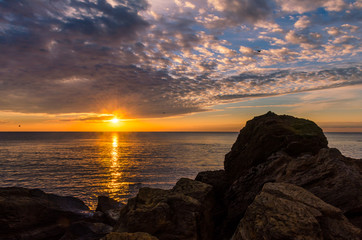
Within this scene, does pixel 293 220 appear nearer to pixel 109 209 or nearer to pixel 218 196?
pixel 218 196

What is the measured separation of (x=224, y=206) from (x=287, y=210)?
6.39 meters

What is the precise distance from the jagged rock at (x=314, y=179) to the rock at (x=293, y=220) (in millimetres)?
1708

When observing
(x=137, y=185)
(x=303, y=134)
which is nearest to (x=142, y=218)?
(x=303, y=134)

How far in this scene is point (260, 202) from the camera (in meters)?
7.47

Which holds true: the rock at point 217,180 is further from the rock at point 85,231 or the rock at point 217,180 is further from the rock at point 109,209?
the rock at point 85,231

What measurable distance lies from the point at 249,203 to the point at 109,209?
1248cm

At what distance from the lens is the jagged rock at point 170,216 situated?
31.3 ft

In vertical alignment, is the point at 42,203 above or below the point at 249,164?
below

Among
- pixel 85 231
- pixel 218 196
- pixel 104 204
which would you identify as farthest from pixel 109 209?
pixel 218 196

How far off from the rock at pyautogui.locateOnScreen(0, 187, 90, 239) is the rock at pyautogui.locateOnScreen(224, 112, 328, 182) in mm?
11559

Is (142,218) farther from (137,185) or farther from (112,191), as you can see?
(137,185)

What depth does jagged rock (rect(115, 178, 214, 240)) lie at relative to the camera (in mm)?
9547

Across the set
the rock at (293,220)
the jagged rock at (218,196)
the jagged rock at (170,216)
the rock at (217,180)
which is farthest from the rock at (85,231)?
the rock at (293,220)

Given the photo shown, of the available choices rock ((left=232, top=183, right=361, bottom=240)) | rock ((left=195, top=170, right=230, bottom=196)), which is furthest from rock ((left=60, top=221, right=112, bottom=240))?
rock ((left=232, top=183, right=361, bottom=240))
